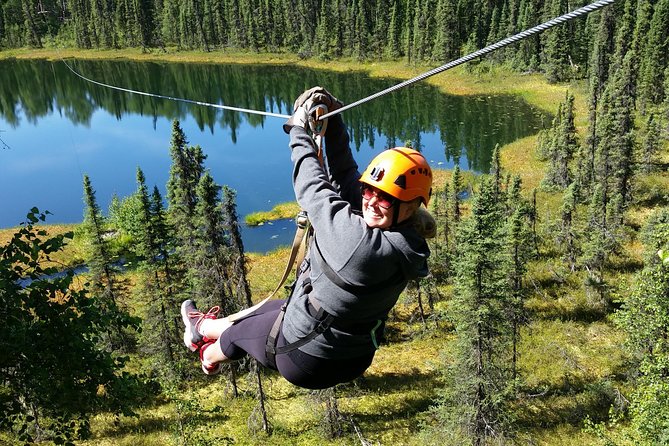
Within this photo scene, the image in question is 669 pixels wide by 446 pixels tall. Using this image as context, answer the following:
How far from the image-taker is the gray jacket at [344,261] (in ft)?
11.4

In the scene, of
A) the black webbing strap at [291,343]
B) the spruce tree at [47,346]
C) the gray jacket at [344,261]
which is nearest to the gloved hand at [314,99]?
the gray jacket at [344,261]

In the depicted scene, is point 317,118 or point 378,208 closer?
point 378,208

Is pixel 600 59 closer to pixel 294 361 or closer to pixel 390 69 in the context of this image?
pixel 390 69

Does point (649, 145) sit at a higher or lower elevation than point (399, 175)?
lower

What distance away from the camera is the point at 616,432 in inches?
784

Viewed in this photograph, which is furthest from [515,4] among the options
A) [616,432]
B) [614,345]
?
[616,432]

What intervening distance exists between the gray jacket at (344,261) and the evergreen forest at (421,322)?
2.06m

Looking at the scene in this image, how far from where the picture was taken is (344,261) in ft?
11.5

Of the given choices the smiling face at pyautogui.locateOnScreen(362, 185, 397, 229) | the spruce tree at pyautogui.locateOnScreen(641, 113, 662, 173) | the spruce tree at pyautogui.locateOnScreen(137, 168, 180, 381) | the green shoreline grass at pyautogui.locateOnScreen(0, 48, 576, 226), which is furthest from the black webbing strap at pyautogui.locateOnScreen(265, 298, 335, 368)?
the spruce tree at pyautogui.locateOnScreen(641, 113, 662, 173)

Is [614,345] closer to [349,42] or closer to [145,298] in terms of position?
[145,298]

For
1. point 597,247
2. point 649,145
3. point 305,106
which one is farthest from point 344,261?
point 649,145

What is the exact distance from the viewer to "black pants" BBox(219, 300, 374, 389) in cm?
414

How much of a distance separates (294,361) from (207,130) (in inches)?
2414

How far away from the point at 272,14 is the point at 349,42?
20359mm
